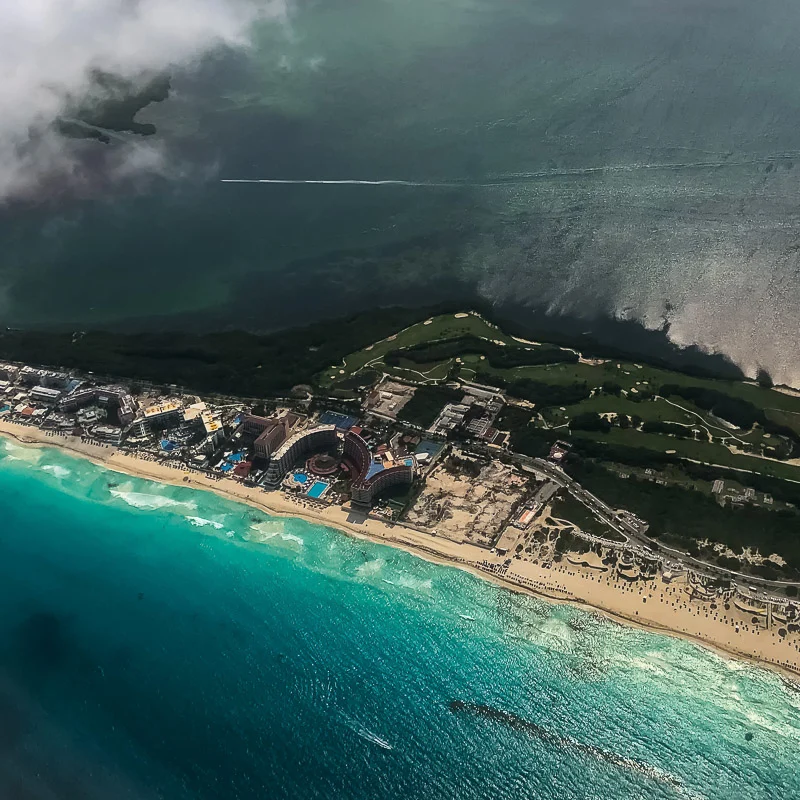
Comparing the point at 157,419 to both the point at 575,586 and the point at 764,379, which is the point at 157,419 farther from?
the point at 764,379

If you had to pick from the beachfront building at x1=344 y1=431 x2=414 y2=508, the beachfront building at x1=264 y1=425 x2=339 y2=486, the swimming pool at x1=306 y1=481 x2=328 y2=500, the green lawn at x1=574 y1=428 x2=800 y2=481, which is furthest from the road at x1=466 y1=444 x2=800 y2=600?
the swimming pool at x1=306 y1=481 x2=328 y2=500

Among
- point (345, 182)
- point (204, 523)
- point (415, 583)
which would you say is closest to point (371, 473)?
point (415, 583)

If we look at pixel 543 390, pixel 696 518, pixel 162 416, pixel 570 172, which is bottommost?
pixel 162 416

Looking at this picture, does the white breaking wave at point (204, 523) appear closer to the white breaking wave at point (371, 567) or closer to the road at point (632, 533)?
the white breaking wave at point (371, 567)

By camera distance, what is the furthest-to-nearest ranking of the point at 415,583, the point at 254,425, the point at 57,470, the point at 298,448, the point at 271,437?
the point at 57,470
the point at 254,425
the point at 298,448
the point at 271,437
the point at 415,583

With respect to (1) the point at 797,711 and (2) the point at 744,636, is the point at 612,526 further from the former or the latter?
(1) the point at 797,711
